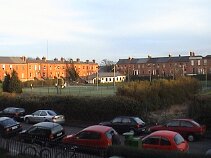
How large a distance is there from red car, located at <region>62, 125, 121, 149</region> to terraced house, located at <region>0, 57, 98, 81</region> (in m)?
97.2

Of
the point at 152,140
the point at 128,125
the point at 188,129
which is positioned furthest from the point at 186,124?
the point at 152,140

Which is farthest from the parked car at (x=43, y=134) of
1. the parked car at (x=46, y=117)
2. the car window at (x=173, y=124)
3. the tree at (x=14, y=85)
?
the tree at (x=14, y=85)

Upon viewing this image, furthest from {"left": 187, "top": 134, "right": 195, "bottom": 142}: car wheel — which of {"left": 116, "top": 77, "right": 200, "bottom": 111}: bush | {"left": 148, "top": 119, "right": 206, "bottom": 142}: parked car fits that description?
{"left": 116, "top": 77, "right": 200, "bottom": 111}: bush

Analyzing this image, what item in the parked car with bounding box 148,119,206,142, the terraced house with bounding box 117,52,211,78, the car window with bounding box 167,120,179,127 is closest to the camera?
the parked car with bounding box 148,119,206,142

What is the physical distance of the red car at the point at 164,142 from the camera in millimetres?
17625

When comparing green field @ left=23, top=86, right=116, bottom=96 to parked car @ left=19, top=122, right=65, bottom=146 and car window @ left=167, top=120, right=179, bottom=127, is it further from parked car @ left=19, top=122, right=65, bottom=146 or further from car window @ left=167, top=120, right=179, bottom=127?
parked car @ left=19, top=122, right=65, bottom=146

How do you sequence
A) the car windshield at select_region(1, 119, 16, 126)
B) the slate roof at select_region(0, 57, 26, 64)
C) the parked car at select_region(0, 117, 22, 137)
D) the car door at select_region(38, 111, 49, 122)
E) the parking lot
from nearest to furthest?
1. the parking lot
2. the parked car at select_region(0, 117, 22, 137)
3. the car windshield at select_region(1, 119, 16, 126)
4. the car door at select_region(38, 111, 49, 122)
5. the slate roof at select_region(0, 57, 26, 64)

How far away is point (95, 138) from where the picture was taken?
1905cm

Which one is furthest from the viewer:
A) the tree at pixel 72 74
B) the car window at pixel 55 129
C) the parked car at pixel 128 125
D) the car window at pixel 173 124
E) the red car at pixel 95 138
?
the tree at pixel 72 74

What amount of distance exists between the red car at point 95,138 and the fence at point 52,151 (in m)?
1.07

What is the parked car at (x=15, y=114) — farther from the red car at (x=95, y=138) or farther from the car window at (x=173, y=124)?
the red car at (x=95, y=138)

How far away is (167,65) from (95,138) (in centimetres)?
12265

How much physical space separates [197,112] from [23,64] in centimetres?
10127

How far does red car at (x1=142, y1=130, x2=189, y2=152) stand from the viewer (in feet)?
57.8
